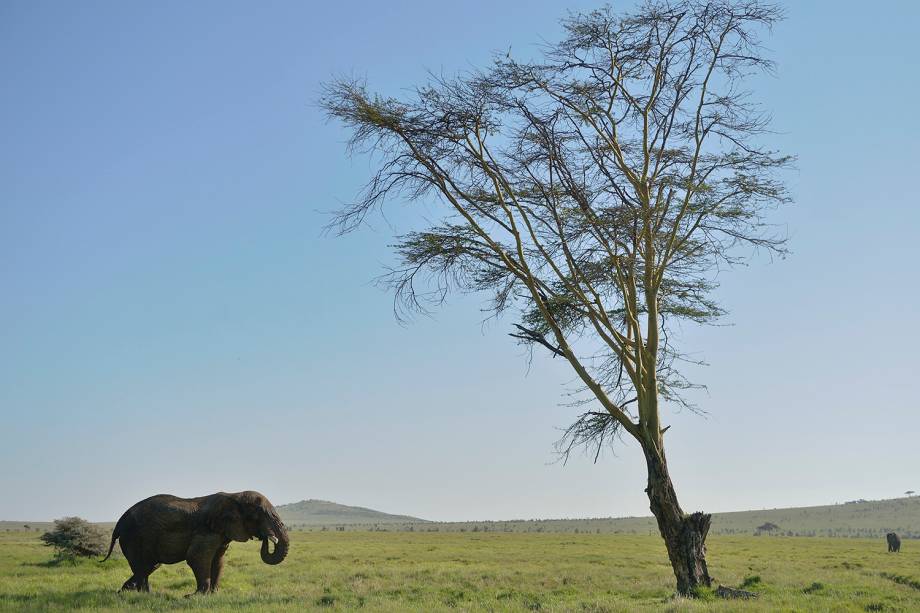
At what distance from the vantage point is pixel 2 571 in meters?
25.4

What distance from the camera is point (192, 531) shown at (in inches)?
694

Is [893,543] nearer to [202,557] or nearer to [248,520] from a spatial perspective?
[248,520]

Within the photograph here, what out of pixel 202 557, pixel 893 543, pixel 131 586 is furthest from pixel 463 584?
pixel 893 543

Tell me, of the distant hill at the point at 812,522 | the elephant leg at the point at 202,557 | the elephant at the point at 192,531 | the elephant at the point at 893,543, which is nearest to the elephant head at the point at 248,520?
the elephant at the point at 192,531

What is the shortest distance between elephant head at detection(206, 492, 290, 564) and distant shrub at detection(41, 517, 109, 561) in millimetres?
14919

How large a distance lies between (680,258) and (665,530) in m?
6.69

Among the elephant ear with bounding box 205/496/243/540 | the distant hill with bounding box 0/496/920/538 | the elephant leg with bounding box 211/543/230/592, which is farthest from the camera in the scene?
the distant hill with bounding box 0/496/920/538

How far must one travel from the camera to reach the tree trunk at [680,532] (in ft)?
57.9

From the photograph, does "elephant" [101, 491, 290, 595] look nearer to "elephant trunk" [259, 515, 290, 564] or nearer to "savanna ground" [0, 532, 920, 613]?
"elephant trunk" [259, 515, 290, 564]

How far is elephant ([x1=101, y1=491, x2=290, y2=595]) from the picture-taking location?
17500 mm

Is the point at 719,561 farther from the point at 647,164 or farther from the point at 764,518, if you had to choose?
the point at 764,518

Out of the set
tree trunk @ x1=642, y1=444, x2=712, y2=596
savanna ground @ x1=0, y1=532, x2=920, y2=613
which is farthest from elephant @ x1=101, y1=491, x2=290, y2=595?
tree trunk @ x1=642, y1=444, x2=712, y2=596

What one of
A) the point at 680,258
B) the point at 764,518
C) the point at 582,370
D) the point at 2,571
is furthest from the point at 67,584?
the point at 764,518

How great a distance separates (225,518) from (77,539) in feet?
52.0
